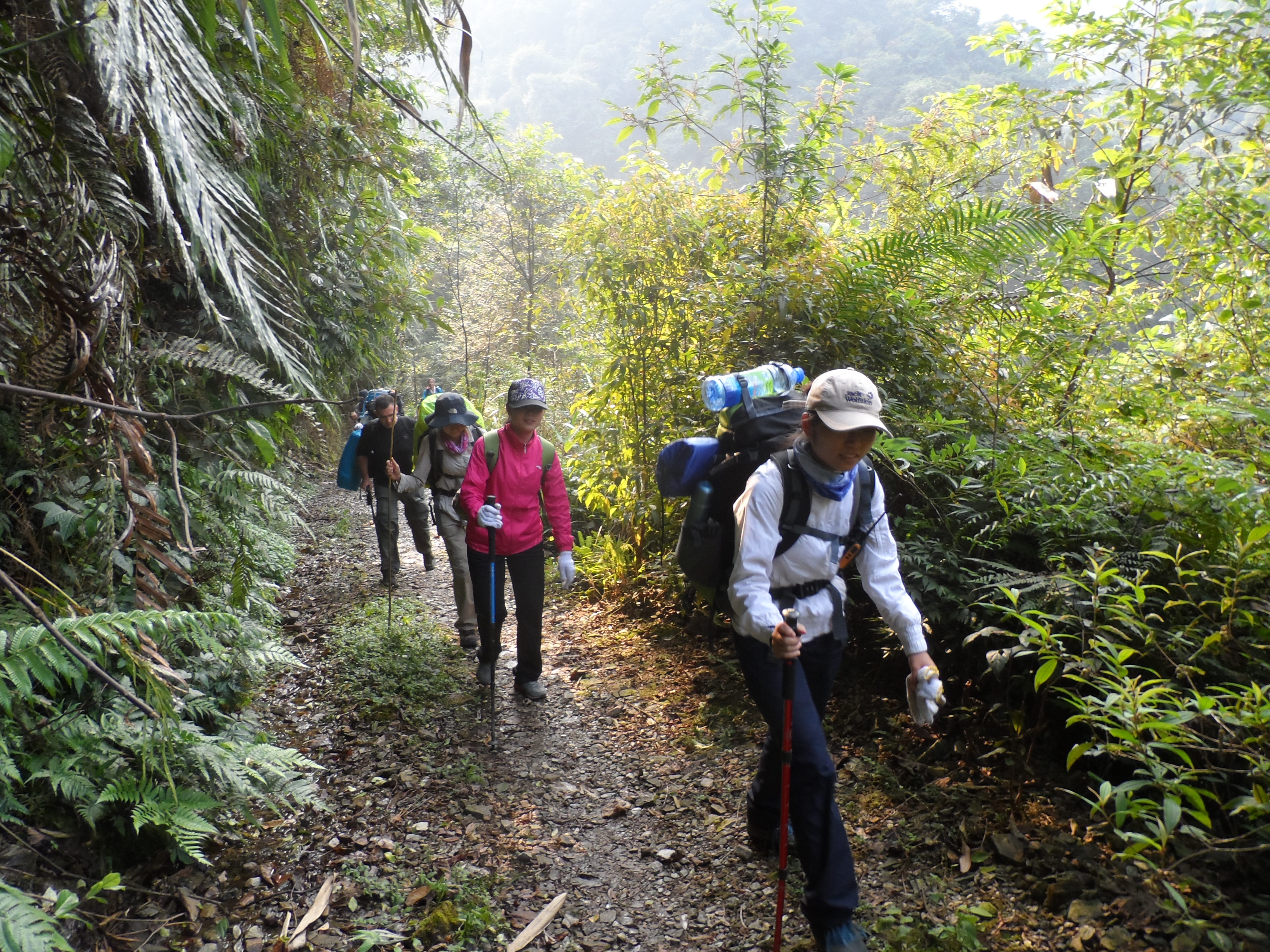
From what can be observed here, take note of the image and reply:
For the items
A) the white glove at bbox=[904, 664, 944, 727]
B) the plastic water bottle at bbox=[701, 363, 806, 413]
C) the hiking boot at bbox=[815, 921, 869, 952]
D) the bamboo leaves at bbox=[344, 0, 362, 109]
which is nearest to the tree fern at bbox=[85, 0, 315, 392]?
the bamboo leaves at bbox=[344, 0, 362, 109]

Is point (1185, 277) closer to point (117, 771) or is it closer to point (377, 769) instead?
point (377, 769)

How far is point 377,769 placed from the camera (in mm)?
4594

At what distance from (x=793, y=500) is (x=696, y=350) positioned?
3470mm

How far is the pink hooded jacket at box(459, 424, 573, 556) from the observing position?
5336 mm

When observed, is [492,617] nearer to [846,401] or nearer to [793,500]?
[793,500]

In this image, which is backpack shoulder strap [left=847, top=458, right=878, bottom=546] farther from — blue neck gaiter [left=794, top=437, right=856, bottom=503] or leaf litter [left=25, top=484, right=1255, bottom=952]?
leaf litter [left=25, top=484, right=1255, bottom=952]

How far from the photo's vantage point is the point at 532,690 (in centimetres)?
561

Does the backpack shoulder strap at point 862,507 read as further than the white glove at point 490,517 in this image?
No

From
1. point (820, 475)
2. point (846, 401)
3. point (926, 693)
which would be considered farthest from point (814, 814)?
point (846, 401)

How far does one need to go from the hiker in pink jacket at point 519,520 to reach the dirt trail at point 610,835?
0.47 m

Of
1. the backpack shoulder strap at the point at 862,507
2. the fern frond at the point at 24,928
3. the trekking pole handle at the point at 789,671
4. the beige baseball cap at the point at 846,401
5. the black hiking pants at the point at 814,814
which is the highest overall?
the beige baseball cap at the point at 846,401

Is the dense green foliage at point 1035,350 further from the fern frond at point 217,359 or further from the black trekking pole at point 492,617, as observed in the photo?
the fern frond at point 217,359

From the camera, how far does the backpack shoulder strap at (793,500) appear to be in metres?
2.96

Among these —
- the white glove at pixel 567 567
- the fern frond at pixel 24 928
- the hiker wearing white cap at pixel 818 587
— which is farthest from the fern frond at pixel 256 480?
the hiker wearing white cap at pixel 818 587
